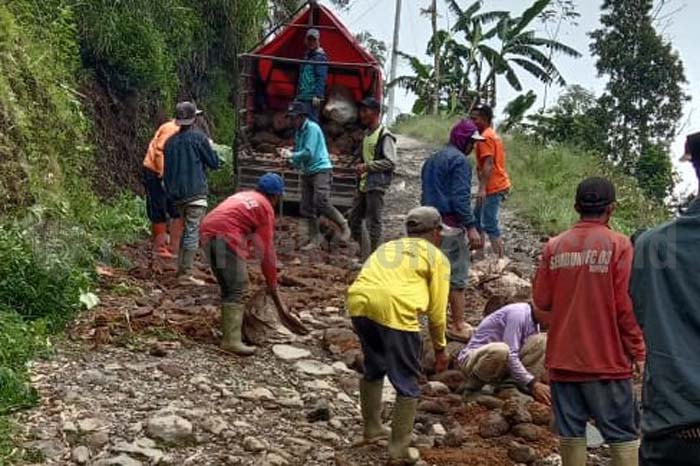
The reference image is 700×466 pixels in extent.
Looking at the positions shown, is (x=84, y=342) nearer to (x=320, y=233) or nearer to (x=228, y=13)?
(x=320, y=233)

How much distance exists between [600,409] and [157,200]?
18.0 ft

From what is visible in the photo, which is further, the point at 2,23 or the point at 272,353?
the point at 2,23

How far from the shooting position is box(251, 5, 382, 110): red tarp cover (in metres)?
12.3

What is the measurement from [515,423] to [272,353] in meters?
1.84

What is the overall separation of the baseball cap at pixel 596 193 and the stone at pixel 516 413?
1642 mm

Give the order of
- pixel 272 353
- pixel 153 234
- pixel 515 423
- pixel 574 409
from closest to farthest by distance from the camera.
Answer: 1. pixel 574 409
2. pixel 515 423
3. pixel 272 353
4. pixel 153 234

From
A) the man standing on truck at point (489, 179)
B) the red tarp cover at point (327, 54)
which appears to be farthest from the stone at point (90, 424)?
the red tarp cover at point (327, 54)

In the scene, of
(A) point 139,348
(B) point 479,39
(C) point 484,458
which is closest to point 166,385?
(A) point 139,348

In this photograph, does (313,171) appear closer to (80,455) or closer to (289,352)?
(289,352)

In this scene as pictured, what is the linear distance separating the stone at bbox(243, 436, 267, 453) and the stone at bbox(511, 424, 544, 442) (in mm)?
1428

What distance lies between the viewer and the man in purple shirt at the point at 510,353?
18.1 ft

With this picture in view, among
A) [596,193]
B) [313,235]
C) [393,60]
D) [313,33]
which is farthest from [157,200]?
[393,60]

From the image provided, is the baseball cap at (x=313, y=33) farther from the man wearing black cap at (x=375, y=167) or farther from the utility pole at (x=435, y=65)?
the utility pole at (x=435, y=65)

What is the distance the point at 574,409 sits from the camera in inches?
162
